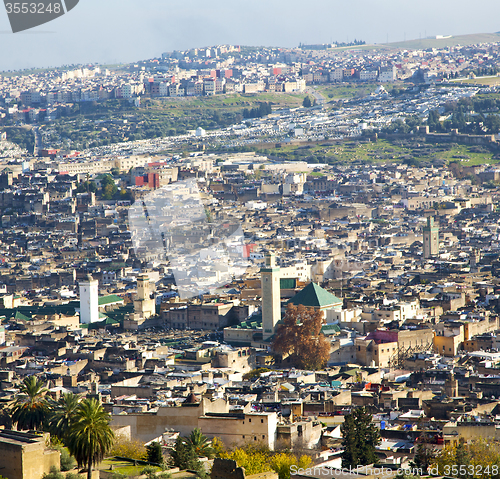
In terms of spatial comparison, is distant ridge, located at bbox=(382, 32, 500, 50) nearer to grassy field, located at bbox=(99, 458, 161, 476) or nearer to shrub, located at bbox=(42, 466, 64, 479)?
grassy field, located at bbox=(99, 458, 161, 476)

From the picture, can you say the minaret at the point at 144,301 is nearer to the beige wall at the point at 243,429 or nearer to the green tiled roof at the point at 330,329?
the green tiled roof at the point at 330,329

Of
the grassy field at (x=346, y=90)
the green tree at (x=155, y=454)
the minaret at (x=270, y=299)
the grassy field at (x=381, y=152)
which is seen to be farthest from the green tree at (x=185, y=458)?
the grassy field at (x=346, y=90)

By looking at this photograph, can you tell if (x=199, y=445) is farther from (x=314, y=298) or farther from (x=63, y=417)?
(x=314, y=298)

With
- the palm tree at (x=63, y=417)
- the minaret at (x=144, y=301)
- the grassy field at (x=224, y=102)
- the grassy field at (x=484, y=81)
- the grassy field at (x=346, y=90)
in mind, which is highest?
the grassy field at (x=484, y=81)

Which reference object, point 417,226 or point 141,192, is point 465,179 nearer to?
point 417,226

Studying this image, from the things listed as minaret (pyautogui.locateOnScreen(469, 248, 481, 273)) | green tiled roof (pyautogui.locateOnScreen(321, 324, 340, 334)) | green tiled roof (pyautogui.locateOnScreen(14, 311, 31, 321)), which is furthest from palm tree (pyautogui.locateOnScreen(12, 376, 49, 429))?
minaret (pyautogui.locateOnScreen(469, 248, 481, 273))

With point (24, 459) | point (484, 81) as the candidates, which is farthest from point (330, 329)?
point (484, 81)

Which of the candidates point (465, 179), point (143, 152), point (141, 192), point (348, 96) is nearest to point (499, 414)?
point (141, 192)
